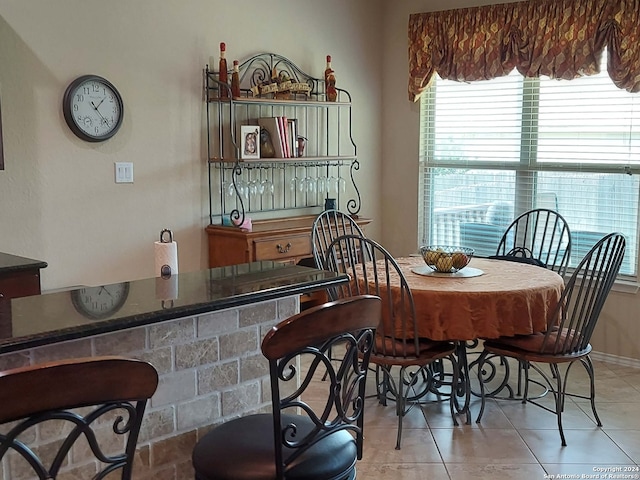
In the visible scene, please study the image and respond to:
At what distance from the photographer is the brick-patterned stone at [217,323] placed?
1.73 m

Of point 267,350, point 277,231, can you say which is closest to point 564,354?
point 277,231

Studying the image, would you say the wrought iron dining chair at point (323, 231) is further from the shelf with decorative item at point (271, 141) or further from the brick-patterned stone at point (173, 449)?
the brick-patterned stone at point (173, 449)

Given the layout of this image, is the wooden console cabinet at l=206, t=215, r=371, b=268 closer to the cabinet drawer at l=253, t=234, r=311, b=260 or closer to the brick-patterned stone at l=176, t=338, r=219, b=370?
the cabinet drawer at l=253, t=234, r=311, b=260

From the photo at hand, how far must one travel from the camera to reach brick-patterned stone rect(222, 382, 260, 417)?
182 cm

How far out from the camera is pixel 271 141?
4559 millimetres

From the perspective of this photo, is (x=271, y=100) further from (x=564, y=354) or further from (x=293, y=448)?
(x=293, y=448)

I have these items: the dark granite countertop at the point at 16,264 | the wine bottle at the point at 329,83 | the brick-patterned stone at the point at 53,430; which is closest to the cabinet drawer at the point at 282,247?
the wine bottle at the point at 329,83

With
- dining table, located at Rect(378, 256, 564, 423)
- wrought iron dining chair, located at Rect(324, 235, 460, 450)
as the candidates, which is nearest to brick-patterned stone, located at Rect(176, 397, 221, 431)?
wrought iron dining chair, located at Rect(324, 235, 460, 450)

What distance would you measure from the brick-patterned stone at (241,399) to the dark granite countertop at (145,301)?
26cm

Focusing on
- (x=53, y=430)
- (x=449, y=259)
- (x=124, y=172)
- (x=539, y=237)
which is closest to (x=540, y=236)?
(x=539, y=237)

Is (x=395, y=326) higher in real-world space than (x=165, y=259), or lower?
lower

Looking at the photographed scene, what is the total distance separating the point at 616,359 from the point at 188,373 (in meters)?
3.53

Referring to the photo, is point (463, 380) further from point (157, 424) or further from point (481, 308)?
Result: point (157, 424)

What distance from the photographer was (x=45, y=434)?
1.47 meters
